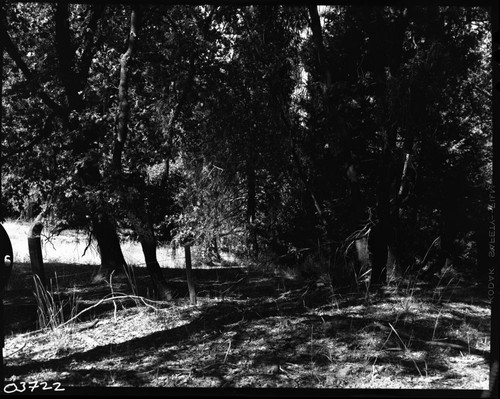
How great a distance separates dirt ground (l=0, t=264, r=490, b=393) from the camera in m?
4.68

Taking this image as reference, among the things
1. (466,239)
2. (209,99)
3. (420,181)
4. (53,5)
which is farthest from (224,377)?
(53,5)

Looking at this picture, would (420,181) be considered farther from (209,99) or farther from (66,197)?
(66,197)

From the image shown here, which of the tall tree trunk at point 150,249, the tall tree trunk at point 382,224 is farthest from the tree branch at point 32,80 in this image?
the tall tree trunk at point 382,224

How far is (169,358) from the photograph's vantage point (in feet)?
16.6

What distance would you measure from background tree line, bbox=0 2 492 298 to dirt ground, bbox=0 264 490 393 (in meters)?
0.59

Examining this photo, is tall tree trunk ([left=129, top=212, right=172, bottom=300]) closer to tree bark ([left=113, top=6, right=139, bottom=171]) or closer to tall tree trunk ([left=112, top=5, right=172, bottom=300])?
tall tree trunk ([left=112, top=5, right=172, bottom=300])

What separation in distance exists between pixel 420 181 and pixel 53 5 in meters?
5.69

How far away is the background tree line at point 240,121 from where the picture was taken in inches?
278

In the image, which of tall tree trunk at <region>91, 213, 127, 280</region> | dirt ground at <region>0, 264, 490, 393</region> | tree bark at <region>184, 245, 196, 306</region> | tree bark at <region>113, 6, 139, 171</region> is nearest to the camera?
dirt ground at <region>0, 264, 490, 393</region>

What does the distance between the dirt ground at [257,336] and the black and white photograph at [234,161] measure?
0.18 ft

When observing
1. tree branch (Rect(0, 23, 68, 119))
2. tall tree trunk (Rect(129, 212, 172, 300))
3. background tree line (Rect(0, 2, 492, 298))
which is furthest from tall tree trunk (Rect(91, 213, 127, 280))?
Answer: tree branch (Rect(0, 23, 68, 119))

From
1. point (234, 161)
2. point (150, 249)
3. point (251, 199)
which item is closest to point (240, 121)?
point (234, 161)

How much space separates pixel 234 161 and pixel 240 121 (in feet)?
1.71

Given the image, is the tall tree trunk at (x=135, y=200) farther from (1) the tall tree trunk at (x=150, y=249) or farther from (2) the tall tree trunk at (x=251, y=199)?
(2) the tall tree trunk at (x=251, y=199)
